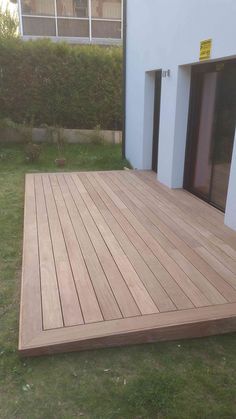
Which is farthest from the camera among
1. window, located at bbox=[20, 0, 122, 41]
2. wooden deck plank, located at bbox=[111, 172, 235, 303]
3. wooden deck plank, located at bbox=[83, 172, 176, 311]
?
window, located at bbox=[20, 0, 122, 41]

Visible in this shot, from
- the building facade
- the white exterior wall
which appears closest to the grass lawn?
the white exterior wall

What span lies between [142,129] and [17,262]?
3594 millimetres

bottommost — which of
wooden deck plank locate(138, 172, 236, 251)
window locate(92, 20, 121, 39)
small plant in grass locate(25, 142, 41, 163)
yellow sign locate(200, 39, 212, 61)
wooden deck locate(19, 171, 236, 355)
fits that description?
wooden deck plank locate(138, 172, 236, 251)

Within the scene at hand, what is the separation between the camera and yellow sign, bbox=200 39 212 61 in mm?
3475

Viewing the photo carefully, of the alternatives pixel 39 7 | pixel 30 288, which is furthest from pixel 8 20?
pixel 30 288

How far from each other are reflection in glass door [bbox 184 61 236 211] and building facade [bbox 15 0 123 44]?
30.1ft

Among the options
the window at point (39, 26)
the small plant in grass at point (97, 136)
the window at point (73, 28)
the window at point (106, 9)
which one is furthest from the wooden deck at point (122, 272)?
the window at point (106, 9)

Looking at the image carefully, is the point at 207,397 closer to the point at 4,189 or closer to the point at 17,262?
the point at 17,262

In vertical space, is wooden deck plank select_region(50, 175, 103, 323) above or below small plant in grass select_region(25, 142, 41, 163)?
below

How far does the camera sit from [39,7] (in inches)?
468

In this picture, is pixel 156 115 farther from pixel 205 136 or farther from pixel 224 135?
pixel 224 135

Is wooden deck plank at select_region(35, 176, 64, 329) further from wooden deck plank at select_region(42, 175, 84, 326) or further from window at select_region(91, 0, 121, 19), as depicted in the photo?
window at select_region(91, 0, 121, 19)

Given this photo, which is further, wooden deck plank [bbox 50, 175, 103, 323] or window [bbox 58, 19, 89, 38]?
window [bbox 58, 19, 89, 38]

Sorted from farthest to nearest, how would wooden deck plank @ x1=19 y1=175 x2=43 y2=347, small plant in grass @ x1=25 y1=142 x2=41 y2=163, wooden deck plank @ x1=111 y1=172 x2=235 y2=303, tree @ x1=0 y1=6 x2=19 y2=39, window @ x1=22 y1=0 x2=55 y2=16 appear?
tree @ x1=0 y1=6 x2=19 y2=39 < window @ x1=22 y1=0 x2=55 y2=16 < small plant in grass @ x1=25 y1=142 x2=41 y2=163 < wooden deck plank @ x1=111 y1=172 x2=235 y2=303 < wooden deck plank @ x1=19 y1=175 x2=43 y2=347
